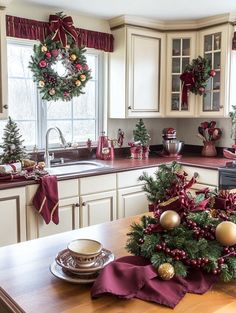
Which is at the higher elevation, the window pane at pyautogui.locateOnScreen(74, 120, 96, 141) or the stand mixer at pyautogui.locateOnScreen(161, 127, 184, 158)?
the window pane at pyautogui.locateOnScreen(74, 120, 96, 141)

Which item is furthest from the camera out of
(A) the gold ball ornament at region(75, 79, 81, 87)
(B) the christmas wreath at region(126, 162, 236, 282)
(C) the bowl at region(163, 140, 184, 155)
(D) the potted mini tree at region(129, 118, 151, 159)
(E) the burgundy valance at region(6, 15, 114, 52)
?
(C) the bowl at region(163, 140, 184, 155)

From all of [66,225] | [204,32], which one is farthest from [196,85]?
[66,225]

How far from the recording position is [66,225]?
2.90 meters

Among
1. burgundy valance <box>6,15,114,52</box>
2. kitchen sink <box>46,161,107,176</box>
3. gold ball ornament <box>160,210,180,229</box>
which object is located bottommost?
kitchen sink <box>46,161,107,176</box>

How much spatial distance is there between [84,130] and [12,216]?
146 cm

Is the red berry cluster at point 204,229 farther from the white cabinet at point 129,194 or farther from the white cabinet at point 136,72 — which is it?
the white cabinet at point 136,72

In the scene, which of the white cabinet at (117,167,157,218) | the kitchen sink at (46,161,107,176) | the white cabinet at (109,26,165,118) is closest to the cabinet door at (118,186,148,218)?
the white cabinet at (117,167,157,218)

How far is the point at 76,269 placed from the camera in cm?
112

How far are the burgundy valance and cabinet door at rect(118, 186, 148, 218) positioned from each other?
1.46 metres

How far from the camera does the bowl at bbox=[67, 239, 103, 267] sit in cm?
113

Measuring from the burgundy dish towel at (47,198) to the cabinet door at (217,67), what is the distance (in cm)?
186

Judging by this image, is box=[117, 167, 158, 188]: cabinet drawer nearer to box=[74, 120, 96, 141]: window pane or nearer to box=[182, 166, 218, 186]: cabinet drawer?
box=[182, 166, 218, 186]: cabinet drawer

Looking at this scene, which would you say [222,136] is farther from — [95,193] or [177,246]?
[177,246]

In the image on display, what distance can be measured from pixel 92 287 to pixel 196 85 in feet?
9.99
